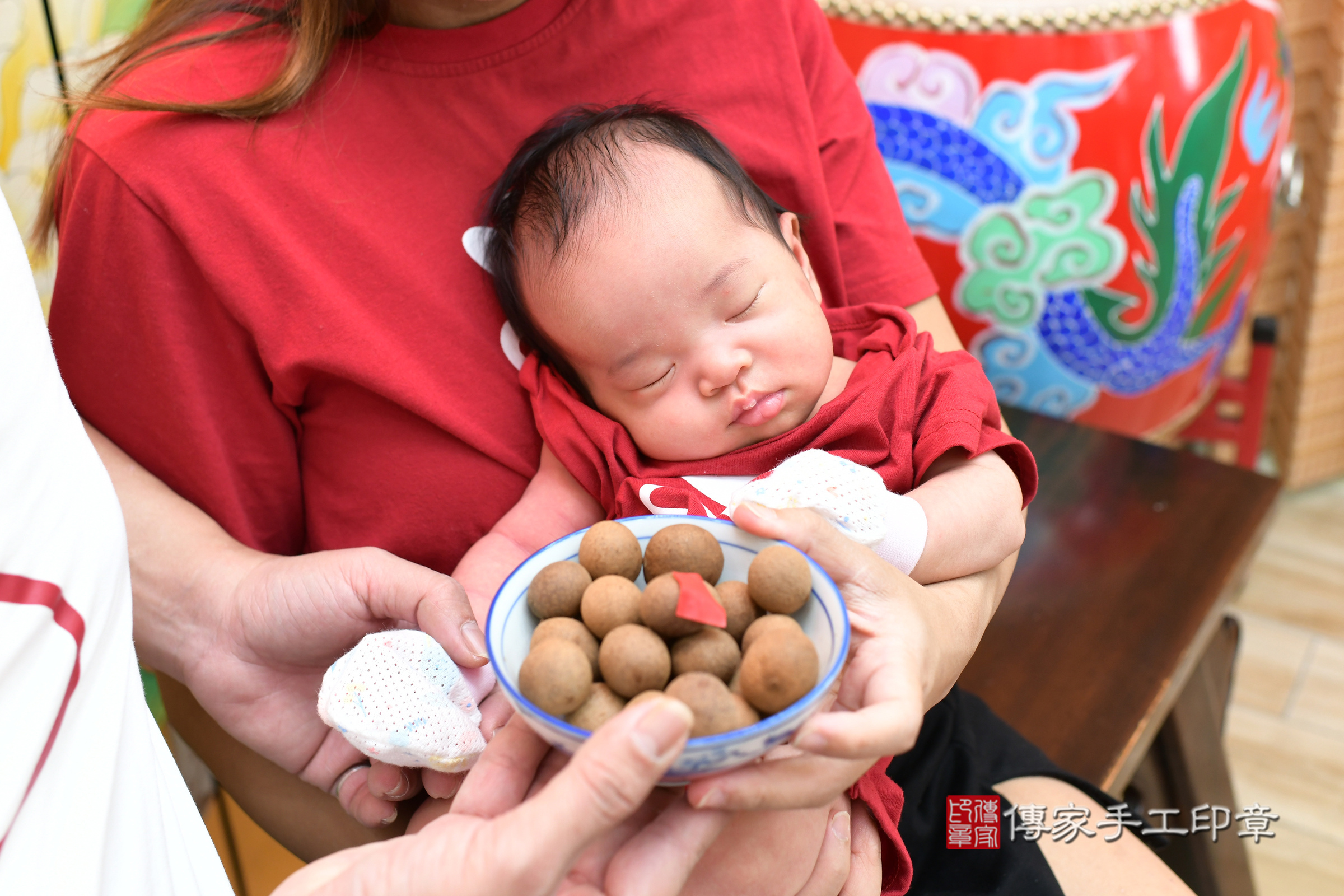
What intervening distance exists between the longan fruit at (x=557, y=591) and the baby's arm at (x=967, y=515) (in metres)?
0.31

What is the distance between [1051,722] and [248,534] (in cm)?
93

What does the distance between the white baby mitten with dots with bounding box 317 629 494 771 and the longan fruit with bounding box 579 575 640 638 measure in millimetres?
173

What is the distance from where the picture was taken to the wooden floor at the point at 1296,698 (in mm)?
1808

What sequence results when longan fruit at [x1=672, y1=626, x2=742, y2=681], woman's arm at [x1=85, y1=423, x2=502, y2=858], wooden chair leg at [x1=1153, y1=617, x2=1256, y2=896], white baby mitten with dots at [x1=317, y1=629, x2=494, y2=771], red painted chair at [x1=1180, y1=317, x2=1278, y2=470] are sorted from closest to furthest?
longan fruit at [x1=672, y1=626, x2=742, y2=681]
white baby mitten with dots at [x1=317, y1=629, x2=494, y2=771]
woman's arm at [x1=85, y1=423, x2=502, y2=858]
wooden chair leg at [x1=1153, y1=617, x2=1256, y2=896]
red painted chair at [x1=1180, y1=317, x2=1278, y2=470]

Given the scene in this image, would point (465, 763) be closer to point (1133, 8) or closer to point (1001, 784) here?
point (1001, 784)

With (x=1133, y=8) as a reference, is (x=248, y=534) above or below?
below

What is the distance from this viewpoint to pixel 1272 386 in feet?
8.75

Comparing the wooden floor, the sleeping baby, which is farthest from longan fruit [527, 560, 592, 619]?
the wooden floor

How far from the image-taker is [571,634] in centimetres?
64

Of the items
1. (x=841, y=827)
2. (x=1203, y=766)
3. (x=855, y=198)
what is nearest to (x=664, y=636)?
(x=841, y=827)

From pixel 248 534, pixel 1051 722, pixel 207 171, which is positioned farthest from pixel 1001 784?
pixel 207 171

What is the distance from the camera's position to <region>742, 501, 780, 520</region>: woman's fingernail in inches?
27.5

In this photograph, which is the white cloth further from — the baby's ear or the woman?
the baby's ear

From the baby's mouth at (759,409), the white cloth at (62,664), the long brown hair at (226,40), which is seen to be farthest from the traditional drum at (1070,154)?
the white cloth at (62,664)
